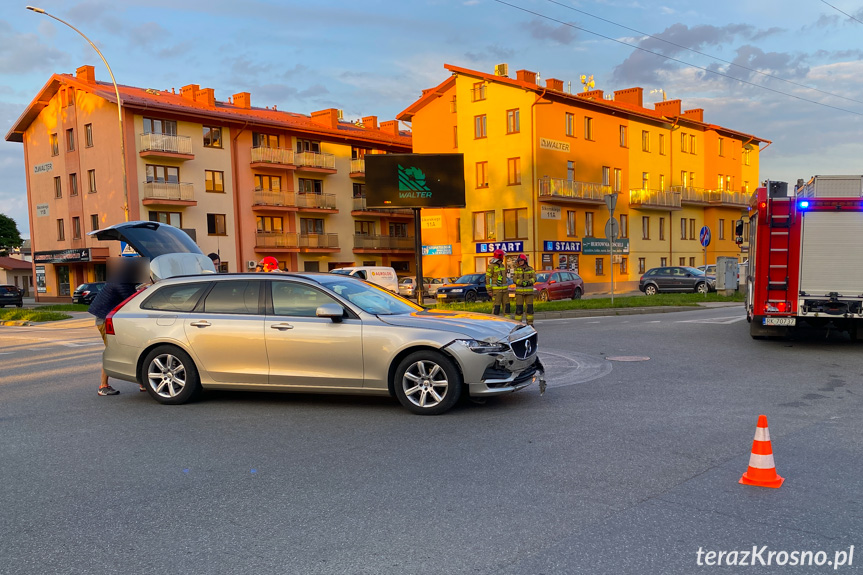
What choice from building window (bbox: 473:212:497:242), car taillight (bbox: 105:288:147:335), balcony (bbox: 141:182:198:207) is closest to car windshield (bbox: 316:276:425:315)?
car taillight (bbox: 105:288:147:335)

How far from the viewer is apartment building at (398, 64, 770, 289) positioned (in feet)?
134

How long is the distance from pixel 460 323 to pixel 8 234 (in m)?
83.2

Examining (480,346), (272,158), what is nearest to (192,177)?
(272,158)

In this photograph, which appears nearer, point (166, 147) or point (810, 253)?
point (810, 253)

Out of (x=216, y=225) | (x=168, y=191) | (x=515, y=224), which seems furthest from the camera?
(x=216, y=225)

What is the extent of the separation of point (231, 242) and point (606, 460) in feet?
135

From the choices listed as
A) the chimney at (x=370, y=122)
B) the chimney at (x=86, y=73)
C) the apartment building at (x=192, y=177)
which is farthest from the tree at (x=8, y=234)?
the chimney at (x=370, y=122)

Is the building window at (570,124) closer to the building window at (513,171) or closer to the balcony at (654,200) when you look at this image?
the building window at (513,171)

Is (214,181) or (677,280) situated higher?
(214,181)

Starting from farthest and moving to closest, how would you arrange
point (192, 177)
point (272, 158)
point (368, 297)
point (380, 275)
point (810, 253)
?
point (272, 158) → point (192, 177) → point (380, 275) → point (810, 253) → point (368, 297)

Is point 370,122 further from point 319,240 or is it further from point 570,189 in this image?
point 570,189

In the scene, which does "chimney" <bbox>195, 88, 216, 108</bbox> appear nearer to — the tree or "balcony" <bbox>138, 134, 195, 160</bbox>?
"balcony" <bbox>138, 134, 195, 160</bbox>

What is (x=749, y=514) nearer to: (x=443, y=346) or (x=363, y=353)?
(x=443, y=346)

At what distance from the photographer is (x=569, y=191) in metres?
41.5
